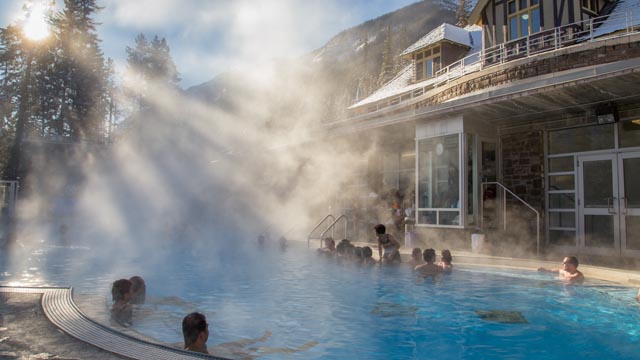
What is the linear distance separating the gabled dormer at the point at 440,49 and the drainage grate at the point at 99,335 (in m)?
16.0

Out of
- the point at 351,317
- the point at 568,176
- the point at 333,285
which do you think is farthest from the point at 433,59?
the point at 351,317

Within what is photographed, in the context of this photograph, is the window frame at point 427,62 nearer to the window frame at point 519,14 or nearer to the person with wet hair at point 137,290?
the window frame at point 519,14

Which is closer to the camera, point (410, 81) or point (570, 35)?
point (570, 35)

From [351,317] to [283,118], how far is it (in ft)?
172

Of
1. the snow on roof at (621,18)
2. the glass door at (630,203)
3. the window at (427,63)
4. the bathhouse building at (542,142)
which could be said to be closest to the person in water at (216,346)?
the bathhouse building at (542,142)

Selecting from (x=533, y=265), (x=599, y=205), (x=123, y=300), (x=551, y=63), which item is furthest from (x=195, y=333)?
(x=551, y=63)

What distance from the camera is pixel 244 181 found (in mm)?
20453

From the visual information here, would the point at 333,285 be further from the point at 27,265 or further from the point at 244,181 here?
the point at 244,181

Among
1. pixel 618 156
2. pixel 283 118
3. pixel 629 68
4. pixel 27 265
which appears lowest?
pixel 27 265

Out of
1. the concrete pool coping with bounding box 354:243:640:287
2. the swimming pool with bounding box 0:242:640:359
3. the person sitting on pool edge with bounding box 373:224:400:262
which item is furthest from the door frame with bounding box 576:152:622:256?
the person sitting on pool edge with bounding box 373:224:400:262

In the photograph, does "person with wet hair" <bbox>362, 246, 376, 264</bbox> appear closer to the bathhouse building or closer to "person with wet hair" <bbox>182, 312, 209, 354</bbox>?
the bathhouse building

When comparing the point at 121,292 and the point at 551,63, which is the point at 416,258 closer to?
the point at 121,292

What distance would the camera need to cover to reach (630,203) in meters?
8.38

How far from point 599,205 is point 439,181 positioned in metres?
3.23
